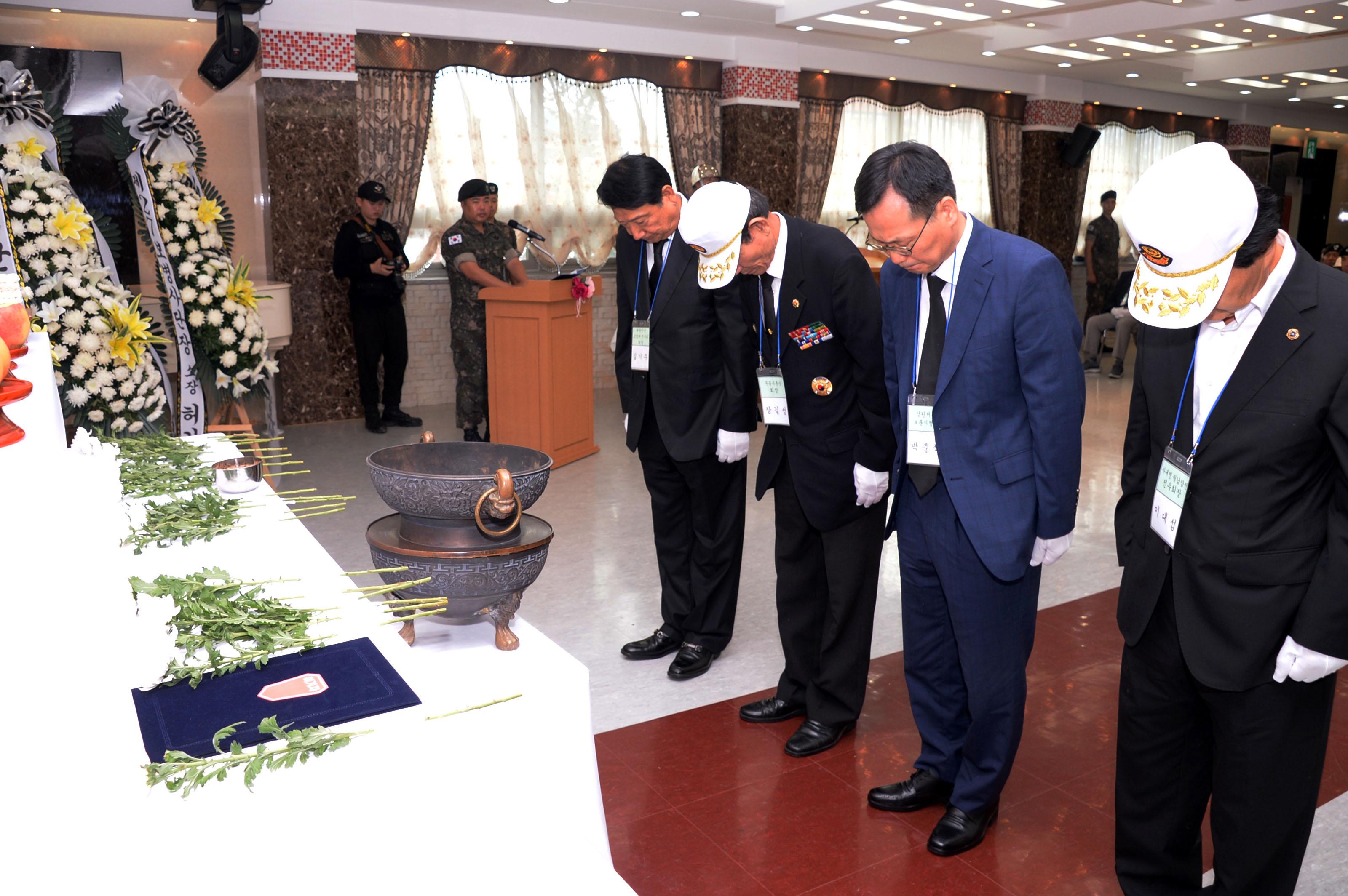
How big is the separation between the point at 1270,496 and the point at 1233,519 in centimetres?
7

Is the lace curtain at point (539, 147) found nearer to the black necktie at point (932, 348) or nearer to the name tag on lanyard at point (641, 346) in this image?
the name tag on lanyard at point (641, 346)

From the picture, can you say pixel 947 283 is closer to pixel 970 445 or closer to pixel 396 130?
pixel 970 445

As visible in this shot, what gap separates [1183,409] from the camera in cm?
186

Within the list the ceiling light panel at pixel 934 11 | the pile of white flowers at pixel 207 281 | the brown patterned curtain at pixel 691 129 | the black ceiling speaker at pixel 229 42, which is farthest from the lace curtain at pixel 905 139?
the pile of white flowers at pixel 207 281

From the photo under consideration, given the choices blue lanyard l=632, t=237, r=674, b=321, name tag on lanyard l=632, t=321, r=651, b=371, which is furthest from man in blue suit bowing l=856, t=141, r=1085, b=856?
name tag on lanyard l=632, t=321, r=651, b=371

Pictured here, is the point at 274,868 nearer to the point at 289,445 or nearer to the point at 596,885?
the point at 596,885

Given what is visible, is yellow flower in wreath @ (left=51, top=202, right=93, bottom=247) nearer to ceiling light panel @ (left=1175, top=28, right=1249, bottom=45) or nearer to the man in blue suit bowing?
the man in blue suit bowing

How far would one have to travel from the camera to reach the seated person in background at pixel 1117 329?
10.3 meters

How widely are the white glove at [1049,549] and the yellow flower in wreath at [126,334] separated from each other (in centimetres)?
320

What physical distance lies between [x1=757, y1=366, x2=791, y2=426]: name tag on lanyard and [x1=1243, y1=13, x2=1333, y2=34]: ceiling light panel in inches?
331

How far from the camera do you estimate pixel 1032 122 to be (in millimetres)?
12297

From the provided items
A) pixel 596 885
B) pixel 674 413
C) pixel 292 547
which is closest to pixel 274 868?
pixel 596 885

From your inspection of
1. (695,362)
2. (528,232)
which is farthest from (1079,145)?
(695,362)

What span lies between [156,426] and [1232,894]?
4.10 m
